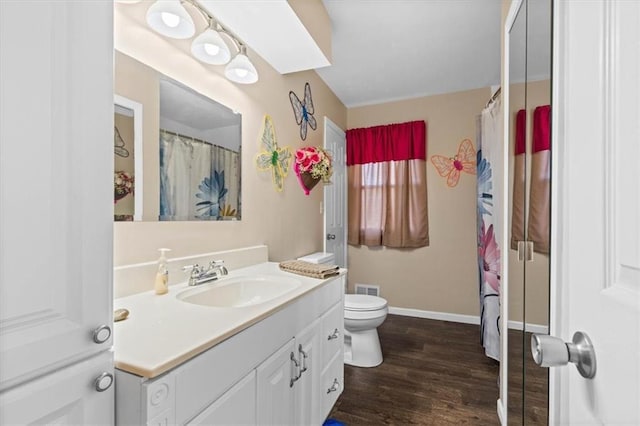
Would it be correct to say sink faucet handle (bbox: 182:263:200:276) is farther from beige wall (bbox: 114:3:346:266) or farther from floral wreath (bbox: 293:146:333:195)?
floral wreath (bbox: 293:146:333:195)

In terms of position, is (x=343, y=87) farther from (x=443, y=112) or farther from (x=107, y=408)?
(x=107, y=408)

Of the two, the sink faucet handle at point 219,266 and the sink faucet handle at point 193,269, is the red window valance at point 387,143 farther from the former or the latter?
the sink faucet handle at point 193,269

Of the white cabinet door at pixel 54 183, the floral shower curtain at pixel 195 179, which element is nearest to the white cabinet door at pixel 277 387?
the white cabinet door at pixel 54 183

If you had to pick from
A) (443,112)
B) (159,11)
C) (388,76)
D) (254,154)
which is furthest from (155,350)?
(443,112)

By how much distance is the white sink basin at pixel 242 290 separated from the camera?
1.31m

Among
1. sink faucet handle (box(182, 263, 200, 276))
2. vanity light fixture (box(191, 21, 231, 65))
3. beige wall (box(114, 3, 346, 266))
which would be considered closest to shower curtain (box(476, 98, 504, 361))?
beige wall (box(114, 3, 346, 266))

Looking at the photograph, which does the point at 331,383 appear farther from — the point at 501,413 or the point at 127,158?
the point at 127,158

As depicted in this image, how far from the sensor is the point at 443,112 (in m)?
3.31

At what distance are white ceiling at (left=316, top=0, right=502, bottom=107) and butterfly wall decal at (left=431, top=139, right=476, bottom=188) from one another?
633mm

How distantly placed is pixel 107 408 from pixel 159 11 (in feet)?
4.38

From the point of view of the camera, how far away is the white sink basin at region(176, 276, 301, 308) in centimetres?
131

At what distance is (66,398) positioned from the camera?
55 centimetres

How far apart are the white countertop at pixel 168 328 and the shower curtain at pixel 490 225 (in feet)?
5.90

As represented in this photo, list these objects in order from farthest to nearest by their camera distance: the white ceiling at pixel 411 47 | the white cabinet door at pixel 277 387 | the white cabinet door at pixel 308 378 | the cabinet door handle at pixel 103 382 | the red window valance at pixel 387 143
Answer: the red window valance at pixel 387 143 < the white ceiling at pixel 411 47 < the white cabinet door at pixel 308 378 < the white cabinet door at pixel 277 387 < the cabinet door handle at pixel 103 382
